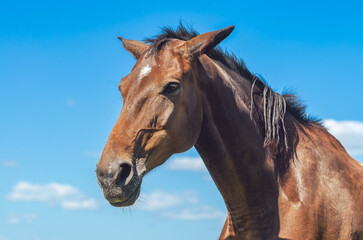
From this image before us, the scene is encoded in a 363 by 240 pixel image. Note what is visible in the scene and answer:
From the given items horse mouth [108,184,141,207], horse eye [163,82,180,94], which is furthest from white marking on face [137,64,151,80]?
horse mouth [108,184,141,207]

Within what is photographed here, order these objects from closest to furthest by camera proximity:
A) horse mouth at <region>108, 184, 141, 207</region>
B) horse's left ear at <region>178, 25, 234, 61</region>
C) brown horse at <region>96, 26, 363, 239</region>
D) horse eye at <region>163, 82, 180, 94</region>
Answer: horse mouth at <region>108, 184, 141, 207</region> < brown horse at <region>96, 26, 363, 239</region> < horse eye at <region>163, 82, 180, 94</region> < horse's left ear at <region>178, 25, 234, 61</region>

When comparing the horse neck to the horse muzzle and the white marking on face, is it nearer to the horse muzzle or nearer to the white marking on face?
the white marking on face

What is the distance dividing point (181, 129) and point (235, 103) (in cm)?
88

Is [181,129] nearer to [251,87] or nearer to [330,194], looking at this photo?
[251,87]

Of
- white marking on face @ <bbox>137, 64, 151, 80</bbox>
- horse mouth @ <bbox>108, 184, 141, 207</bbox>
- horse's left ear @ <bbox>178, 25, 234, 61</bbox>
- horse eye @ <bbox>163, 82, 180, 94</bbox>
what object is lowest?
horse mouth @ <bbox>108, 184, 141, 207</bbox>

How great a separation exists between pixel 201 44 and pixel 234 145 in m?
1.16

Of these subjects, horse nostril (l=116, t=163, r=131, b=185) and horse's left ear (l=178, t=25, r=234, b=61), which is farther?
horse's left ear (l=178, t=25, r=234, b=61)

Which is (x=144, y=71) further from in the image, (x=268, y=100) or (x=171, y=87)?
(x=268, y=100)

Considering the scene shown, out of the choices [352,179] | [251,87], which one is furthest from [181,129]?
[352,179]

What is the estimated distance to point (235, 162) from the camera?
16.9 feet

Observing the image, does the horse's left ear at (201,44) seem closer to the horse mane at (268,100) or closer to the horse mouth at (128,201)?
the horse mane at (268,100)

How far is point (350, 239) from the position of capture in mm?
5109

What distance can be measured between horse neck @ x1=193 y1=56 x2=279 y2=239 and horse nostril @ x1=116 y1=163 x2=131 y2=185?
39.9 inches

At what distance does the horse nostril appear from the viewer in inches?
169
